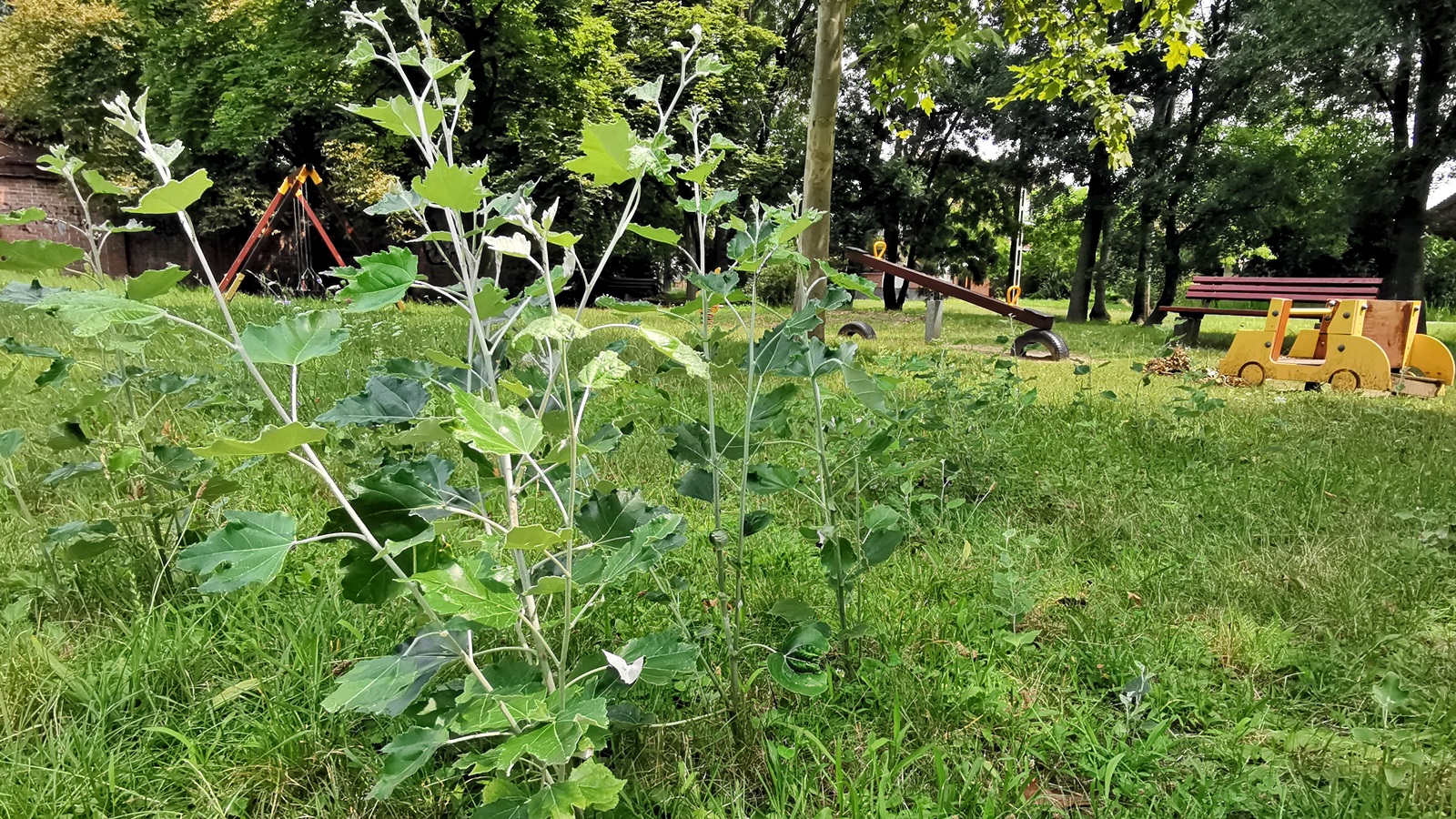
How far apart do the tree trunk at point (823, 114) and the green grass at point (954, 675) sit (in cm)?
288

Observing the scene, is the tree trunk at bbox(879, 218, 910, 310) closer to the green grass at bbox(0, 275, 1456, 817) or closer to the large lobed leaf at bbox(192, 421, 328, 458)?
the green grass at bbox(0, 275, 1456, 817)

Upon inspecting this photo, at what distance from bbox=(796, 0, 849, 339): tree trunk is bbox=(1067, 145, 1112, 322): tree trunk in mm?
12870

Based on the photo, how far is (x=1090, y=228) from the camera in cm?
1623

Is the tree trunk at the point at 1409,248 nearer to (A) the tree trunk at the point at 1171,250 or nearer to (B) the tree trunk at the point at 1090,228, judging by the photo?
(A) the tree trunk at the point at 1171,250

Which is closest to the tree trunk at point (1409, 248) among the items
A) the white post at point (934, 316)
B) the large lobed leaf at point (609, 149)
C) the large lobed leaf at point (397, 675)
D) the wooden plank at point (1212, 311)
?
the wooden plank at point (1212, 311)

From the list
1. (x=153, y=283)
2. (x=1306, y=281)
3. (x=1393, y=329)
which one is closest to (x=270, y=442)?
(x=153, y=283)

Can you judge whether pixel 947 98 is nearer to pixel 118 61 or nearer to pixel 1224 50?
pixel 1224 50

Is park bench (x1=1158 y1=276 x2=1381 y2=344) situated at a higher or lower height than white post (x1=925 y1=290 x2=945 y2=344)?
higher

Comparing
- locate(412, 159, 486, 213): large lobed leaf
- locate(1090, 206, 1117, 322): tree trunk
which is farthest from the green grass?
locate(1090, 206, 1117, 322): tree trunk

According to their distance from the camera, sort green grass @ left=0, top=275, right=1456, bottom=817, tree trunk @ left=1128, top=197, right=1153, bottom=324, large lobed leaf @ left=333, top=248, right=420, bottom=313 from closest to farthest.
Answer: large lobed leaf @ left=333, top=248, right=420, bottom=313, green grass @ left=0, top=275, right=1456, bottom=817, tree trunk @ left=1128, top=197, right=1153, bottom=324

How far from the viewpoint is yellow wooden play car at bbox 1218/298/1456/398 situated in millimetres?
5223

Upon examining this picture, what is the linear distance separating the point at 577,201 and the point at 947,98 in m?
10.8

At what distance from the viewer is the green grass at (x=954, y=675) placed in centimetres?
115

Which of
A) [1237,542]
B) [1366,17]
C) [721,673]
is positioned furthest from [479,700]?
[1366,17]
